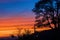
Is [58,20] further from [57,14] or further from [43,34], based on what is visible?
[43,34]

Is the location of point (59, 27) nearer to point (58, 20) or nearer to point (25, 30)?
point (58, 20)

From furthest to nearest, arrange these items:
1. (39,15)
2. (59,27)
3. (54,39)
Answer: (39,15)
(59,27)
(54,39)

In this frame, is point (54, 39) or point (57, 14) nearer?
point (54, 39)

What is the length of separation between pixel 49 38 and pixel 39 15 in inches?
283

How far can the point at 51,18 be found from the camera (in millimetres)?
39781

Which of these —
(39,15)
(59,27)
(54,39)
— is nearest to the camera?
(54,39)

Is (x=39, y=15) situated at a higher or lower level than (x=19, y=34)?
higher

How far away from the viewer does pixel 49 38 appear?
35406 mm

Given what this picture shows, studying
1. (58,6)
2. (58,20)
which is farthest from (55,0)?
(58,20)

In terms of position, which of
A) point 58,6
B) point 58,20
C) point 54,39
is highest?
point 58,6

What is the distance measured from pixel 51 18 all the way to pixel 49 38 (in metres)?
5.53

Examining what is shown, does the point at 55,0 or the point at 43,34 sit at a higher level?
the point at 55,0

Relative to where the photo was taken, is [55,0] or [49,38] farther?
[55,0]

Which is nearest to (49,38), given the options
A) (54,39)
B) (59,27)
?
(54,39)
